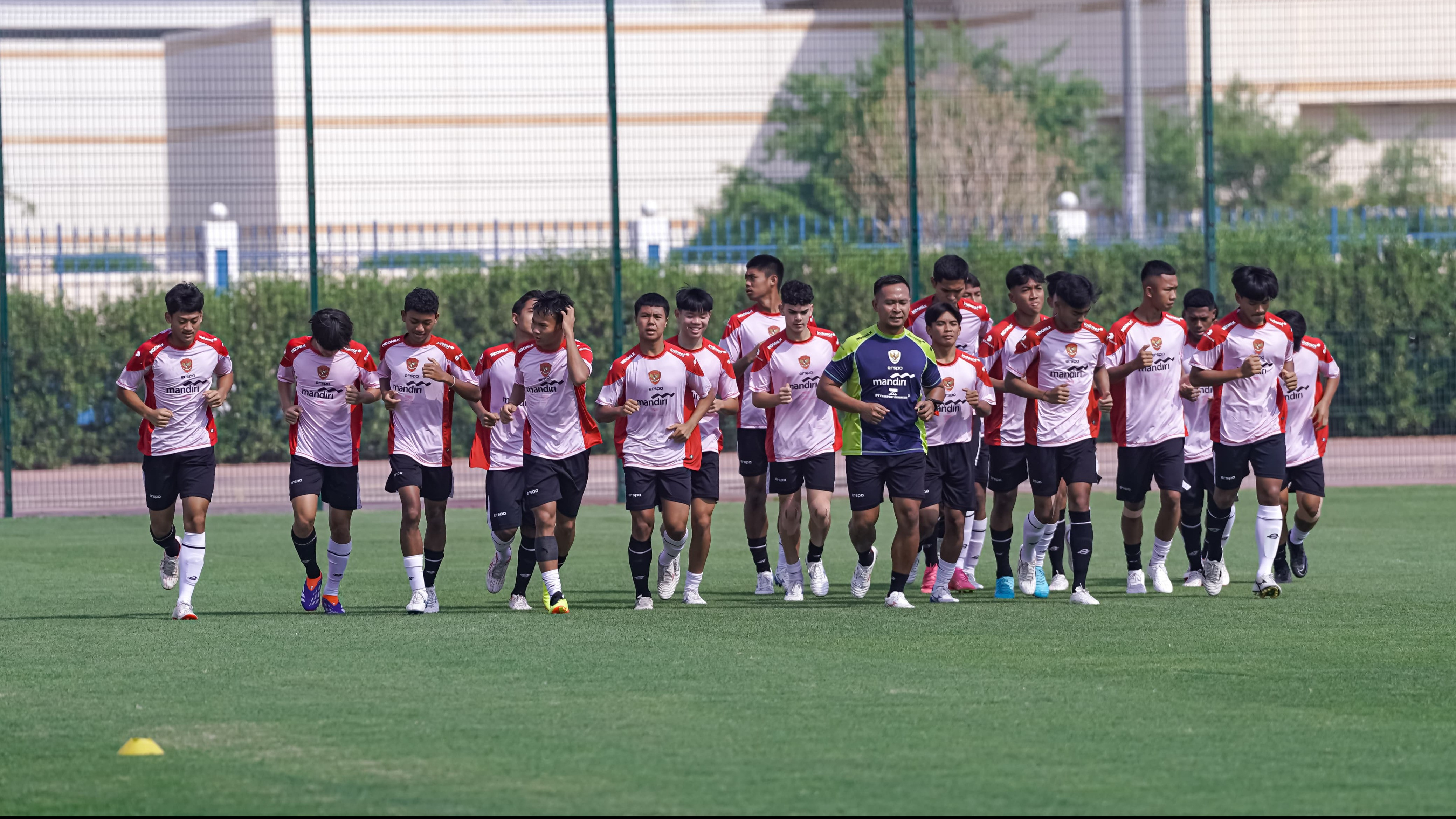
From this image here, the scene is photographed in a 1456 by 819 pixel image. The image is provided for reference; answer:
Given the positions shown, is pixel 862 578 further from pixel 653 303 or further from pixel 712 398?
pixel 653 303

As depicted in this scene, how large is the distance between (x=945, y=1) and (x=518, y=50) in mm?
8545

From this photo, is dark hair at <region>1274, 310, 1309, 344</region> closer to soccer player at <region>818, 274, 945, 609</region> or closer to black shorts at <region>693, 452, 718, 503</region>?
soccer player at <region>818, 274, 945, 609</region>

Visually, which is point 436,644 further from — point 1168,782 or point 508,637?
point 1168,782

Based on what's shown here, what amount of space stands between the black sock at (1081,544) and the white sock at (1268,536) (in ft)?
3.84

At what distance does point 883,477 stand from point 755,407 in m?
1.31

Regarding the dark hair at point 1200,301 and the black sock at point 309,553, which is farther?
the dark hair at point 1200,301

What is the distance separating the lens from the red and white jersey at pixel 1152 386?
1188 cm

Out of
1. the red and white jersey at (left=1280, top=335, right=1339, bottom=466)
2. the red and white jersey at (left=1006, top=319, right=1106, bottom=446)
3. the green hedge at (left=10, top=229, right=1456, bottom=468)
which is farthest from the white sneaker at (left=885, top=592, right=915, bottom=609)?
the green hedge at (left=10, top=229, right=1456, bottom=468)

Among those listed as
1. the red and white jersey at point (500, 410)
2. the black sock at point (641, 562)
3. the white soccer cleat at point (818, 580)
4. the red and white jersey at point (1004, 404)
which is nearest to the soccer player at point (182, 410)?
the red and white jersey at point (500, 410)

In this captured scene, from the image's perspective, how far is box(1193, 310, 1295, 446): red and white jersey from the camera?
1181cm

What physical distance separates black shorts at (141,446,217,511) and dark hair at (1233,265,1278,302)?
6397 mm

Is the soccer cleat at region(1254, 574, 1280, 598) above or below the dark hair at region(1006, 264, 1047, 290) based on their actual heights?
below

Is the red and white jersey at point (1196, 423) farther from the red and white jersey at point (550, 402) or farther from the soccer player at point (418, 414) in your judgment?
the soccer player at point (418, 414)

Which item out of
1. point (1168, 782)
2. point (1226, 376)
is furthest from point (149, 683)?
point (1226, 376)
